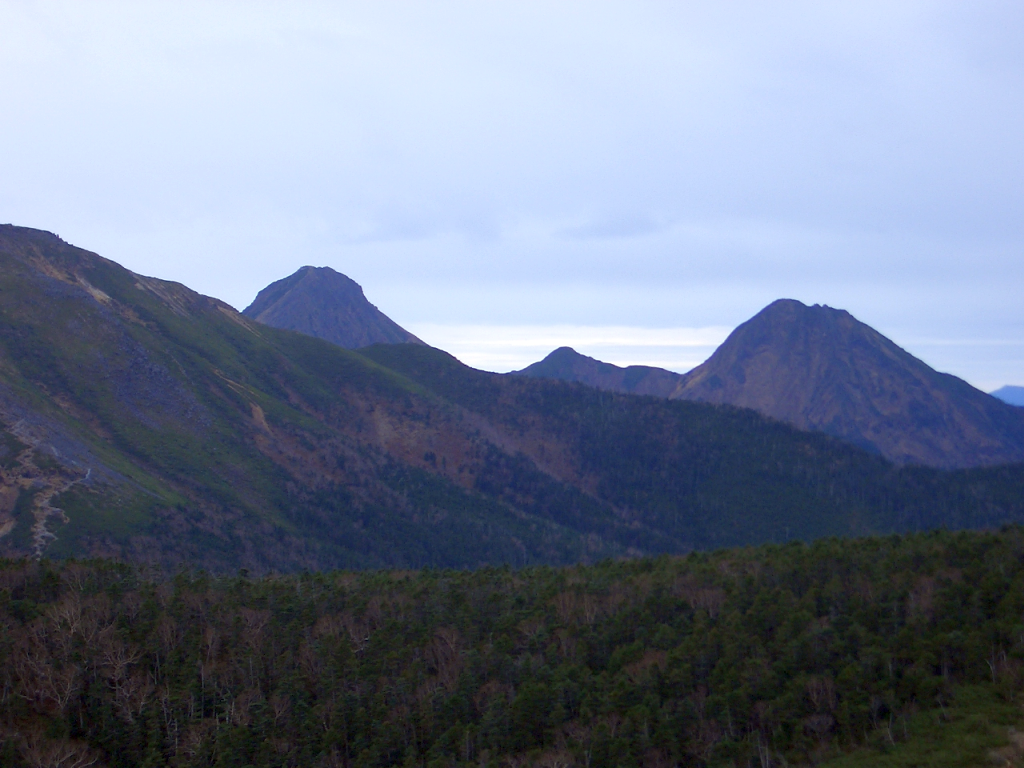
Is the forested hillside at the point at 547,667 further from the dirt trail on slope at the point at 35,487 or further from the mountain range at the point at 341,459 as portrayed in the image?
the mountain range at the point at 341,459

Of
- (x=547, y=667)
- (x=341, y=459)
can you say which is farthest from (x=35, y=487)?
(x=547, y=667)

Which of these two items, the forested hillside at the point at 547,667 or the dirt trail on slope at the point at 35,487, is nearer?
the forested hillside at the point at 547,667

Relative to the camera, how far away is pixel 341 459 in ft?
452

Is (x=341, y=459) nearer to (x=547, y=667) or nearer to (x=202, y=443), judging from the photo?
(x=202, y=443)

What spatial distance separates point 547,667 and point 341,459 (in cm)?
10617

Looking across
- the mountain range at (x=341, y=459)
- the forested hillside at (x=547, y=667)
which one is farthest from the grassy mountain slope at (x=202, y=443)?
the forested hillside at (x=547, y=667)

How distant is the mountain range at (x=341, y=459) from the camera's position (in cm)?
9488

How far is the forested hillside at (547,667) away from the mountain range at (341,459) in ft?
155

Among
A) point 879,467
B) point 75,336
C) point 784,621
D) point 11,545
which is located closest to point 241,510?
point 11,545

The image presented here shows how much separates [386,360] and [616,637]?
6519 inches

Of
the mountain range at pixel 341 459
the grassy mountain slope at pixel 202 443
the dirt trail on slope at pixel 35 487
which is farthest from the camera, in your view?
the mountain range at pixel 341 459

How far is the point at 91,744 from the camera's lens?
3350 centimetres

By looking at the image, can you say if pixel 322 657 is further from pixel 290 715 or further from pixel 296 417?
pixel 296 417

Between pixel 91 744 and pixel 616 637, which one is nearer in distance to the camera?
pixel 91 744
